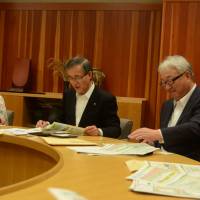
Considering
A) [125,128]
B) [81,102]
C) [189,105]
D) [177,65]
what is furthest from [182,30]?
[189,105]

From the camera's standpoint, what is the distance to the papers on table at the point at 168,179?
1.47 metres

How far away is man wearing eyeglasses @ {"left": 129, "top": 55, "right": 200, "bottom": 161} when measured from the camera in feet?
9.00

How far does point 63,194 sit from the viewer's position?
1.34 metres

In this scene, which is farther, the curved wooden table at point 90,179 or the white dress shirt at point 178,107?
the white dress shirt at point 178,107

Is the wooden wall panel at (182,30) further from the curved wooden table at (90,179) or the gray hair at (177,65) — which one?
the curved wooden table at (90,179)

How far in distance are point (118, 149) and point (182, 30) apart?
2692 mm

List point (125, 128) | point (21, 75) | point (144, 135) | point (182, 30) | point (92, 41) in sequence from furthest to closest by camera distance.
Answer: point (21, 75) < point (92, 41) < point (182, 30) < point (125, 128) < point (144, 135)

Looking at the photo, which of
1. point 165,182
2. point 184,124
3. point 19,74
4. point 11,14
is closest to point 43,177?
point 165,182

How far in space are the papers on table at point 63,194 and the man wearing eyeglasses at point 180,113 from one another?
1350 millimetres

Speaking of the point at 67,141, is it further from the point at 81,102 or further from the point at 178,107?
the point at 81,102

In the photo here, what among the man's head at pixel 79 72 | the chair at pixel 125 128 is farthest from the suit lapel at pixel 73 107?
the chair at pixel 125 128

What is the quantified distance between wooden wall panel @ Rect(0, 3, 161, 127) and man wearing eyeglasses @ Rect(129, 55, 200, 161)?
8.08 ft

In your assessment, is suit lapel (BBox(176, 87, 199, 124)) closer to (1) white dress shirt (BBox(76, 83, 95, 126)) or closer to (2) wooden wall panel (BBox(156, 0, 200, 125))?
(1) white dress shirt (BBox(76, 83, 95, 126))

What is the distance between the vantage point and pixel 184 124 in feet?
9.09
